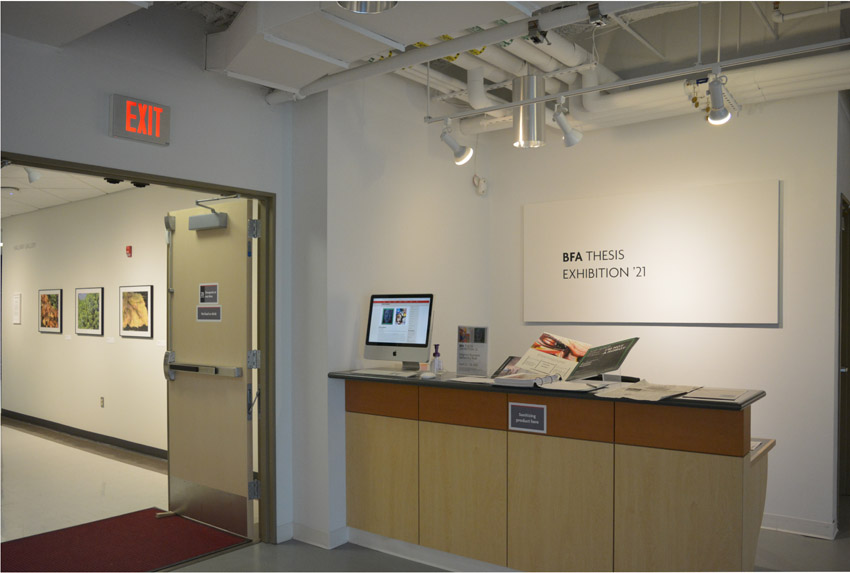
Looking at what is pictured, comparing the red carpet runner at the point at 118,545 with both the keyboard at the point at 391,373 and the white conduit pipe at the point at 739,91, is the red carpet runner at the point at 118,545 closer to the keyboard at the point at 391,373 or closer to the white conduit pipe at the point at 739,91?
the keyboard at the point at 391,373

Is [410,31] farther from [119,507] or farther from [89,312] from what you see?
[89,312]

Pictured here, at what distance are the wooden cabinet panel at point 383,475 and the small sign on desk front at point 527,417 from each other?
0.69m

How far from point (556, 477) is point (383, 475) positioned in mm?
1242

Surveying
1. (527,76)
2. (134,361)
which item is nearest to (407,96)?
(527,76)

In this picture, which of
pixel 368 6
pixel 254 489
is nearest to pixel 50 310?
pixel 254 489

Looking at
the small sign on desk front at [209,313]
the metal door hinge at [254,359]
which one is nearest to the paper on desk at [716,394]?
the metal door hinge at [254,359]

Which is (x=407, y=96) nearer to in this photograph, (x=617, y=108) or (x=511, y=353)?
(x=617, y=108)

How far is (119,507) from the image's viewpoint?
554 centimetres

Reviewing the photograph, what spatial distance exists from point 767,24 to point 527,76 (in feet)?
5.83

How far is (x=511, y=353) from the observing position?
6.23 m

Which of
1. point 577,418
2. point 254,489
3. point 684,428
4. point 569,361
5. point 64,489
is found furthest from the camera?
point 64,489

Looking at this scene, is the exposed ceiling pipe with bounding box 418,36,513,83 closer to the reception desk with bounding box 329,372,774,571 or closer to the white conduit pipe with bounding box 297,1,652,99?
the white conduit pipe with bounding box 297,1,652,99

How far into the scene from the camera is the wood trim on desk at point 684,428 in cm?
317

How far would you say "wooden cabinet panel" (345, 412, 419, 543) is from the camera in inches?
169
